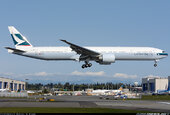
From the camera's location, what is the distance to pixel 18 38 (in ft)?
192

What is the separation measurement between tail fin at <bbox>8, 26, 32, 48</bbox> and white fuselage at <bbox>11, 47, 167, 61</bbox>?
9.08 ft

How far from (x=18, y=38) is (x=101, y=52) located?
18604 mm

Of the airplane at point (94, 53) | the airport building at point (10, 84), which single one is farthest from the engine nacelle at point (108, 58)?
the airport building at point (10, 84)

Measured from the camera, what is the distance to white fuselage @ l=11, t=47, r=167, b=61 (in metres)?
53.8

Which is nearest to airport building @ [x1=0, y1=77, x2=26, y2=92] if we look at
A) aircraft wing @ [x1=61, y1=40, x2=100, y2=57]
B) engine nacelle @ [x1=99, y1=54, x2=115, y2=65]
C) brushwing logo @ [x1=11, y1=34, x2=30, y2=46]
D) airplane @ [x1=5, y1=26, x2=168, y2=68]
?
brushwing logo @ [x1=11, y1=34, x2=30, y2=46]

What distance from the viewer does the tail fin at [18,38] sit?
57562 millimetres

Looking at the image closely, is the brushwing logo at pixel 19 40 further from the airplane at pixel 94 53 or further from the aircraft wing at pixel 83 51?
the aircraft wing at pixel 83 51

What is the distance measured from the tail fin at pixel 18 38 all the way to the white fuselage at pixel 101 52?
2.77m

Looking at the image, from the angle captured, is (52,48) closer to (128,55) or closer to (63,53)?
(63,53)

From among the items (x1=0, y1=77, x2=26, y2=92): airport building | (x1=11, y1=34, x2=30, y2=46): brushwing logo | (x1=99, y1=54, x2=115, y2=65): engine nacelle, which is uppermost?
(x1=11, y1=34, x2=30, y2=46): brushwing logo

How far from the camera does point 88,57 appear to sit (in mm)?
54688

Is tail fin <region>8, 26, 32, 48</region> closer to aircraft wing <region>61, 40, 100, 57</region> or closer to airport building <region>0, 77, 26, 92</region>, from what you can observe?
aircraft wing <region>61, 40, 100, 57</region>

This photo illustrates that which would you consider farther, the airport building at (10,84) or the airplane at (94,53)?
the airport building at (10,84)

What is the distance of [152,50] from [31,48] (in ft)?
82.1
